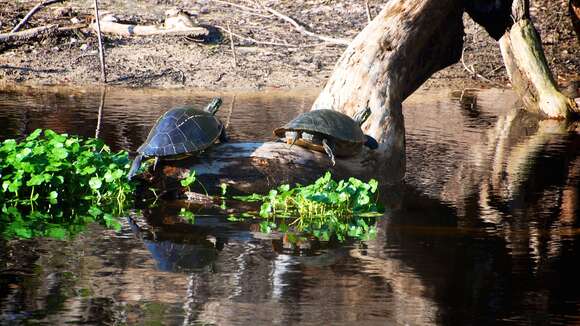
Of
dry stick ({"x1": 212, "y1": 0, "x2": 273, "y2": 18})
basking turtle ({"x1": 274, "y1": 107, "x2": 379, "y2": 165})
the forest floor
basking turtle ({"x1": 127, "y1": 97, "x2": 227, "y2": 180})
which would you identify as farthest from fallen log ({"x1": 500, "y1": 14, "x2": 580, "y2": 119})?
basking turtle ({"x1": 127, "y1": 97, "x2": 227, "y2": 180})

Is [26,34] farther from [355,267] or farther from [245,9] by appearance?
[355,267]

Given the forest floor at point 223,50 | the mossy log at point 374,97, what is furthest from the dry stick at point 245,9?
the mossy log at point 374,97

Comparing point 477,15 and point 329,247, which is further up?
point 477,15

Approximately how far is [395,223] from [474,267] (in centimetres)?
138

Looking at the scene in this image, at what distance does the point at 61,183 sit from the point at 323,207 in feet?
7.35

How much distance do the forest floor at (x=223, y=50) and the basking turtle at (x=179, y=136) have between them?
22.1 feet

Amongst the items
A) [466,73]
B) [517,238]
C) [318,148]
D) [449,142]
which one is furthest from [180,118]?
[466,73]

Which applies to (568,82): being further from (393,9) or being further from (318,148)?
(318,148)

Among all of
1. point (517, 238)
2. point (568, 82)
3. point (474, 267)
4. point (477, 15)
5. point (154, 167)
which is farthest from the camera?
point (568, 82)

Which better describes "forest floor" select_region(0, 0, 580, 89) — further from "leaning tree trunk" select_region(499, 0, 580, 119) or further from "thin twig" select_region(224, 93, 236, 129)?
"leaning tree trunk" select_region(499, 0, 580, 119)

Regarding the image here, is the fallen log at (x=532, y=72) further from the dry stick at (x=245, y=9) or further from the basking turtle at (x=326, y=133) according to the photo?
the basking turtle at (x=326, y=133)

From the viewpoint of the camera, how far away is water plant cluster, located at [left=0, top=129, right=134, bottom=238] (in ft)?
27.9

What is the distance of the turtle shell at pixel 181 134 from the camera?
28.7ft

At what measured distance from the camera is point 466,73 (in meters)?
18.0
